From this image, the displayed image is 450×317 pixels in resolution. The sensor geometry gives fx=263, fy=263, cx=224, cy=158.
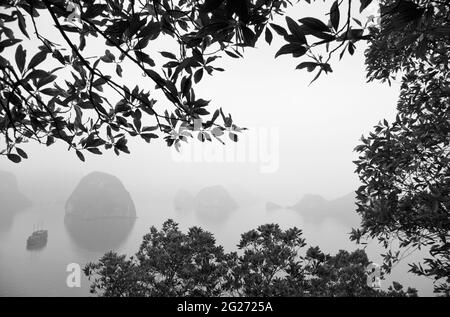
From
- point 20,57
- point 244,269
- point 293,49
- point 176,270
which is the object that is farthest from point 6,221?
point 293,49

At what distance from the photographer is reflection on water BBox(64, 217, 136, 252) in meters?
91.2

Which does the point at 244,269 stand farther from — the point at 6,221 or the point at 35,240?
the point at 6,221

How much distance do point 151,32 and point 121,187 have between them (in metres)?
162

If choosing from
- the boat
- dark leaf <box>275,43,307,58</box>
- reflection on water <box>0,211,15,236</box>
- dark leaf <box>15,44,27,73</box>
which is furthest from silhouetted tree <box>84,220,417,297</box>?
reflection on water <box>0,211,15,236</box>

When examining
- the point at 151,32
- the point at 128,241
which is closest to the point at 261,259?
the point at 151,32

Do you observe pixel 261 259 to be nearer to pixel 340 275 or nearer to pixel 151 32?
pixel 340 275

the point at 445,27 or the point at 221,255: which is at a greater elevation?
the point at 445,27

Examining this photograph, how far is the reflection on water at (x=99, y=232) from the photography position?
299 feet

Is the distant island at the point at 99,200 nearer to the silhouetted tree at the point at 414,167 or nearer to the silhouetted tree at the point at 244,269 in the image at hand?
the silhouetted tree at the point at 244,269

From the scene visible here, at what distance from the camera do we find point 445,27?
1.01 meters

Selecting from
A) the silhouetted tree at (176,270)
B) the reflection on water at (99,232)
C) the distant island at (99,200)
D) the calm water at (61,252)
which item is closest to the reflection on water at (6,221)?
the calm water at (61,252)

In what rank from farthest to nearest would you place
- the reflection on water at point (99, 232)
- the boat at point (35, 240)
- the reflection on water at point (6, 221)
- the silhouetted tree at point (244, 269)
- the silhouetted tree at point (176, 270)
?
the reflection on water at point (6, 221)
the reflection on water at point (99, 232)
the boat at point (35, 240)
the silhouetted tree at point (176, 270)
the silhouetted tree at point (244, 269)

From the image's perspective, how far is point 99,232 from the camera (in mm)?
112562

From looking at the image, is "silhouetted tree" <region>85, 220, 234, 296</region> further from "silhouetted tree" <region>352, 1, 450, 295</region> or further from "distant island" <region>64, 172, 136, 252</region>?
"distant island" <region>64, 172, 136, 252</region>
